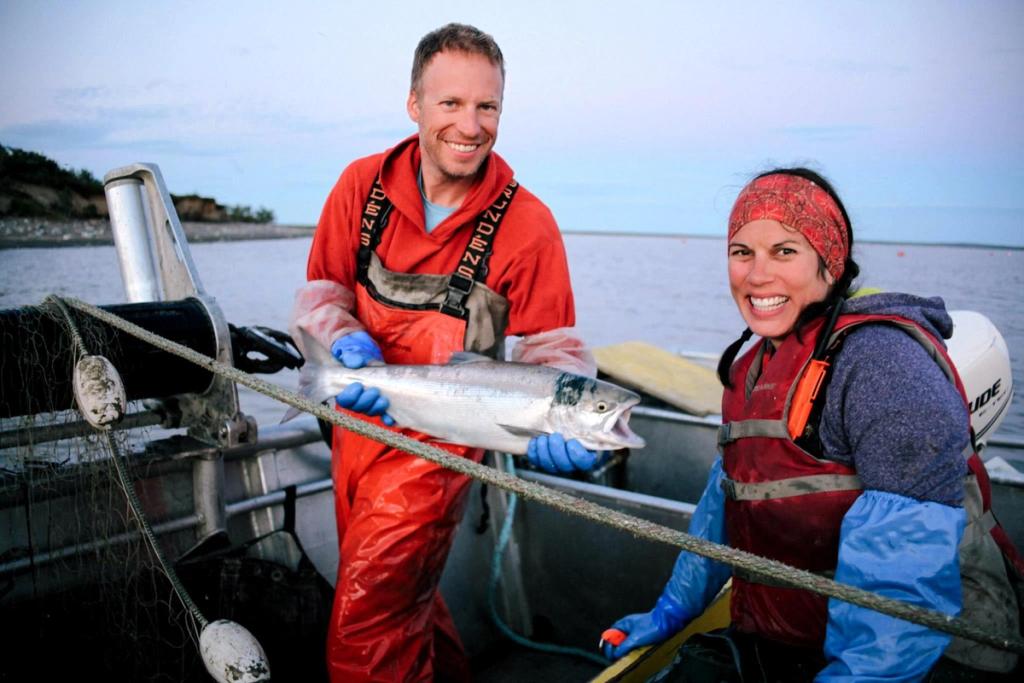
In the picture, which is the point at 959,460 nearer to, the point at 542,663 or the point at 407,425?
the point at 407,425

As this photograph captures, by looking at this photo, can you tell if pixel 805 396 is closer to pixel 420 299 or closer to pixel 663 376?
pixel 420 299

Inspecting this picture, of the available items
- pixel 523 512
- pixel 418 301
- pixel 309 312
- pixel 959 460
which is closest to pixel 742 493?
pixel 959 460

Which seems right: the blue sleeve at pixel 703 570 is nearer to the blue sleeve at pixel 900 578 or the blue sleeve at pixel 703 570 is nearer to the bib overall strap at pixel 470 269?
the blue sleeve at pixel 900 578

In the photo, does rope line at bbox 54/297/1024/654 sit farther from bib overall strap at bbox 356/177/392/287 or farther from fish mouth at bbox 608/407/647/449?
bib overall strap at bbox 356/177/392/287

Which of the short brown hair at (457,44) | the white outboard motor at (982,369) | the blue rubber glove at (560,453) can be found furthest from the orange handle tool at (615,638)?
the short brown hair at (457,44)

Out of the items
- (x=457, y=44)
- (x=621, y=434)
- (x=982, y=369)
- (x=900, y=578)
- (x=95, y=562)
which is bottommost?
(x=95, y=562)

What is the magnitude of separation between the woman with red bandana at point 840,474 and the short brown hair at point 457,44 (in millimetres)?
1436

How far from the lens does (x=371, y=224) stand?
11.8ft

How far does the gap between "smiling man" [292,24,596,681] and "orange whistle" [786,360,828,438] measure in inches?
45.5

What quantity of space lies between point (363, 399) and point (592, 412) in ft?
3.31

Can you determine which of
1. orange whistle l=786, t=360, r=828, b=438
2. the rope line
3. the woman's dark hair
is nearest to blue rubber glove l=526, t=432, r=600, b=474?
orange whistle l=786, t=360, r=828, b=438

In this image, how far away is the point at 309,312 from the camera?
354cm

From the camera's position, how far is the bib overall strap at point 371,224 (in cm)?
359

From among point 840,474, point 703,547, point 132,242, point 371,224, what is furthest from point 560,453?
point 132,242
